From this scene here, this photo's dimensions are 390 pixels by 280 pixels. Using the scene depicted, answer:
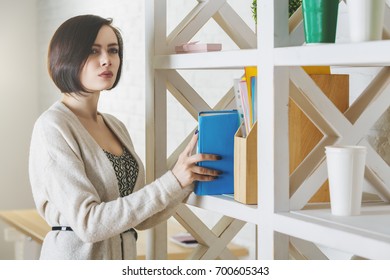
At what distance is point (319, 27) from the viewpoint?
121 centimetres

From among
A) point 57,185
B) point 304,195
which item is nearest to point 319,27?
point 304,195

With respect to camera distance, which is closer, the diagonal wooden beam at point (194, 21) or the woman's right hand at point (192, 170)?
the woman's right hand at point (192, 170)

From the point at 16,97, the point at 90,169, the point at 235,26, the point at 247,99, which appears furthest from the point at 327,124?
the point at 16,97

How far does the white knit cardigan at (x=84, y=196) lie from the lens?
1565 mm

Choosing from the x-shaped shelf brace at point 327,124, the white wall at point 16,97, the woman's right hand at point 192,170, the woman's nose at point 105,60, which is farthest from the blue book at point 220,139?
the white wall at point 16,97

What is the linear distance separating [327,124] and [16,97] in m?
3.78

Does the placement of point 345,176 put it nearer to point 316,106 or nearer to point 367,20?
point 316,106

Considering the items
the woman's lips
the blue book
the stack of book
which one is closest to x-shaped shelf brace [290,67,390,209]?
the stack of book

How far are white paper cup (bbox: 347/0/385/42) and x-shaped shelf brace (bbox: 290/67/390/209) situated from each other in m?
0.15

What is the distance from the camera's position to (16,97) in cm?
→ 478

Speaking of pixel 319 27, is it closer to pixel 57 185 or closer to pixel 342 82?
pixel 342 82

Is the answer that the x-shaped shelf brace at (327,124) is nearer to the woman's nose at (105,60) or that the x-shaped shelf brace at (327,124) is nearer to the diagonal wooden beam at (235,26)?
the diagonal wooden beam at (235,26)

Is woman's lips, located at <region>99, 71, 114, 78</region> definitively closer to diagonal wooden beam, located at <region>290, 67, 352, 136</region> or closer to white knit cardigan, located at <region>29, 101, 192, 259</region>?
white knit cardigan, located at <region>29, 101, 192, 259</region>
